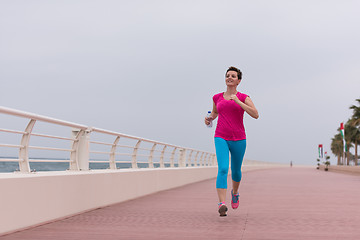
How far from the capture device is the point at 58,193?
841 cm

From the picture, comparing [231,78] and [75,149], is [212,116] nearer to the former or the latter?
[231,78]

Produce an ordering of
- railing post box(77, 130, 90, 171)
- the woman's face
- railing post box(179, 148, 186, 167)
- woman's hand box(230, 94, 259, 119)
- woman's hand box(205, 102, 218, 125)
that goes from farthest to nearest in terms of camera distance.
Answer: railing post box(179, 148, 186, 167) → railing post box(77, 130, 90, 171) → woman's hand box(205, 102, 218, 125) → the woman's face → woman's hand box(230, 94, 259, 119)

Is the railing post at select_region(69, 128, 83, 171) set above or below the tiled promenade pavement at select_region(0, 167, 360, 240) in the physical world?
above

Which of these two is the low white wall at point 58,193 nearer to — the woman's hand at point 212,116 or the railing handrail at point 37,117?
the railing handrail at point 37,117

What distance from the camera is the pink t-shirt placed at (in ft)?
28.4

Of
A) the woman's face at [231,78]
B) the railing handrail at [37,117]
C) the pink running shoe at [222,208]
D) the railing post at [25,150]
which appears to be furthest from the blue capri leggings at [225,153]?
the railing post at [25,150]

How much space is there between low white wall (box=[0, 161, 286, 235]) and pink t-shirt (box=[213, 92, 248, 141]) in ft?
8.35

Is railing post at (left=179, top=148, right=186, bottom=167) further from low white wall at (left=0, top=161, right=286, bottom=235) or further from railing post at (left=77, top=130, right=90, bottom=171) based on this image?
railing post at (left=77, top=130, right=90, bottom=171)

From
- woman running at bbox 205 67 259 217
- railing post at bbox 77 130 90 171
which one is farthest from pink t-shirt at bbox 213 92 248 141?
railing post at bbox 77 130 90 171

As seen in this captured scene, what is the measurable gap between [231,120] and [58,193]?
112 inches

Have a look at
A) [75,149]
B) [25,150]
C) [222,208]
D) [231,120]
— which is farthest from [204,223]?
[75,149]

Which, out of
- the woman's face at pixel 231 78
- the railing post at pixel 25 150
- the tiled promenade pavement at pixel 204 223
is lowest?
the tiled promenade pavement at pixel 204 223

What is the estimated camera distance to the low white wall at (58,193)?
682 centimetres

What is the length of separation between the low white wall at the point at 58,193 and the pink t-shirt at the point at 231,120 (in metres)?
2.55
